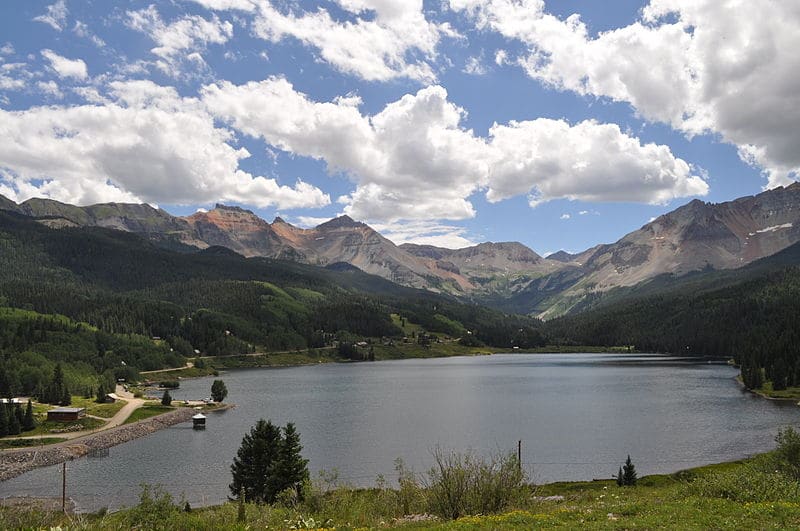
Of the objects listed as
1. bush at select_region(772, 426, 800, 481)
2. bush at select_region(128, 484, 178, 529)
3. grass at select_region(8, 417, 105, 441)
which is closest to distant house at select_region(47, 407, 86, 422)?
grass at select_region(8, 417, 105, 441)

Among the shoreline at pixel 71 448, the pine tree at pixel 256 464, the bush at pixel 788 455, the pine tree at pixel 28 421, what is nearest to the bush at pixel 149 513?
the pine tree at pixel 256 464

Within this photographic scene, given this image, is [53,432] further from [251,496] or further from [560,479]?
[560,479]

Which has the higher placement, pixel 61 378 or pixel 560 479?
pixel 61 378

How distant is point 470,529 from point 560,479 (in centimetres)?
5230

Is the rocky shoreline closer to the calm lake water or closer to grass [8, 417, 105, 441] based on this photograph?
the calm lake water

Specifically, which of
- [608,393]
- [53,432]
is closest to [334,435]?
[53,432]

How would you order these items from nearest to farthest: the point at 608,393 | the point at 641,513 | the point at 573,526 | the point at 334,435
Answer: the point at 573,526 < the point at 641,513 < the point at 334,435 < the point at 608,393

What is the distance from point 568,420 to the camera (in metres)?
113

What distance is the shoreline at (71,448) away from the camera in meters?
82.9

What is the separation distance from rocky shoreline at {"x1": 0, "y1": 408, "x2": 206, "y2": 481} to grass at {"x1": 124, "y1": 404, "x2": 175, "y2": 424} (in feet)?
7.91

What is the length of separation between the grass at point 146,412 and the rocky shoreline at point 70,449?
2.41 meters

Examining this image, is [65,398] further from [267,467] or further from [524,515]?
[524,515]

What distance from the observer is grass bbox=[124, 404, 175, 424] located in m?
121

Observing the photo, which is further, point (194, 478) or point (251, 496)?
point (194, 478)
